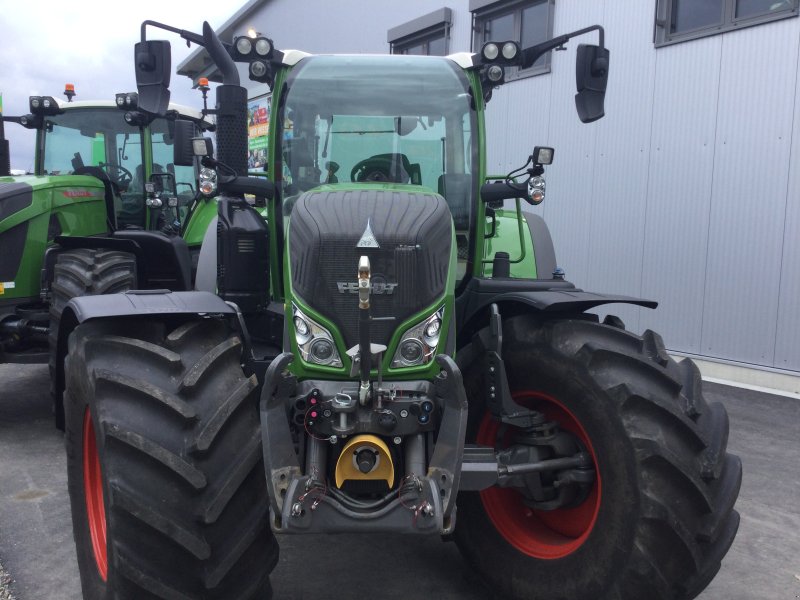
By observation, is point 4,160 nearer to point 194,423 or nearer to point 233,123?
point 233,123

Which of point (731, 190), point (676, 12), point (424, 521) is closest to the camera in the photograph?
point (424, 521)

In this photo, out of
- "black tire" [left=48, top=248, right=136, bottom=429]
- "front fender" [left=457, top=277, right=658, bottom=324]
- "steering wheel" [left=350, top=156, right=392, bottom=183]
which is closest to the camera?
"front fender" [left=457, top=277, right=658, bottom=324]

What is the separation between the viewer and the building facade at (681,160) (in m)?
7.00

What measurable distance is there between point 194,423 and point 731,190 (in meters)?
6.56

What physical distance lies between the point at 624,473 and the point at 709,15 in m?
6.65

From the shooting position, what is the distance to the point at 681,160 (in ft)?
25.5

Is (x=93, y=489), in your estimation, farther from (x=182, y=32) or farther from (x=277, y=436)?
(x=182, y=32)

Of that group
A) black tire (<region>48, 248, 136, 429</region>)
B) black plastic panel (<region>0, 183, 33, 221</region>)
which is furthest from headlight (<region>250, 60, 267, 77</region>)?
black plastic panel (<region>0, 183, 33, 221</region>)

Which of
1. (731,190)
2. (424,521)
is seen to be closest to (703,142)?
(731,190)

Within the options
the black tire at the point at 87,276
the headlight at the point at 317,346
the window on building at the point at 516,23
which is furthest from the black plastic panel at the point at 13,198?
the window on building at the point at 516,23

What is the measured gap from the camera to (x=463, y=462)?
2.55m

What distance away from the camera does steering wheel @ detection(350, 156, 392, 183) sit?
3.54 metres

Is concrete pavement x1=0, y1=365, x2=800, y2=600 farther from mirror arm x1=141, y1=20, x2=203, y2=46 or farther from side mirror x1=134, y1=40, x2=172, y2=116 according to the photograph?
mirror arm x1=141, y1=20, x2=203, y2=46

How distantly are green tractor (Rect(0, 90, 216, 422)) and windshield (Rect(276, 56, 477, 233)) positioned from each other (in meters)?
1.59
